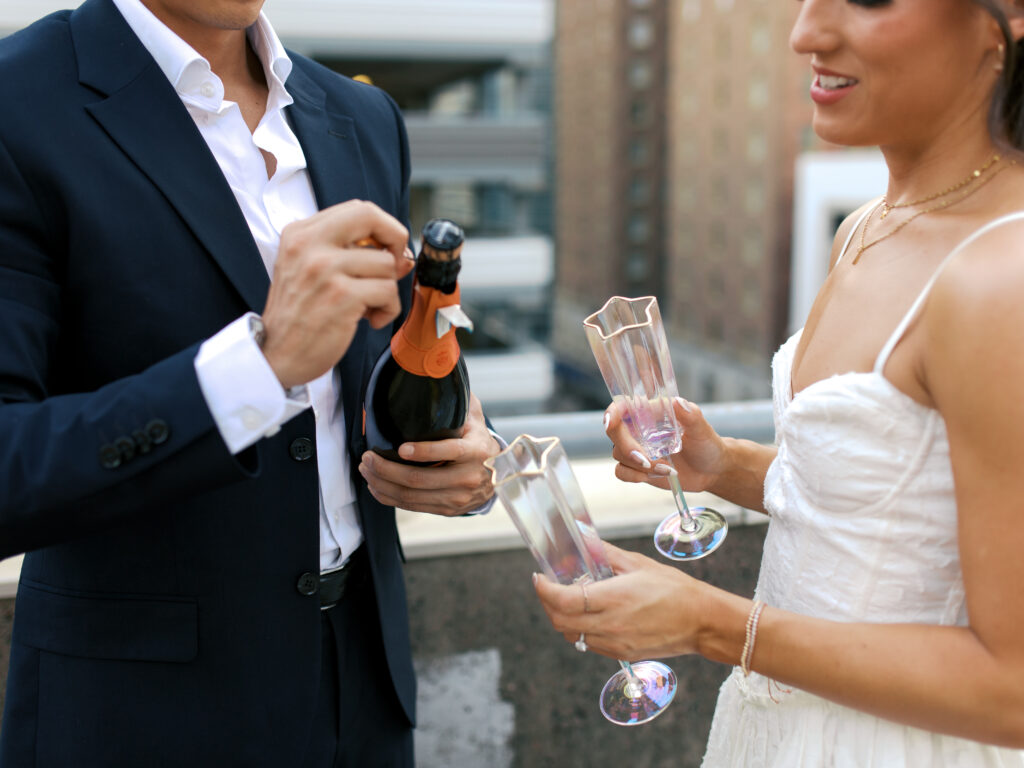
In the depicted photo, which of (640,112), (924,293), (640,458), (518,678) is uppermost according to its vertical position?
(924,293)

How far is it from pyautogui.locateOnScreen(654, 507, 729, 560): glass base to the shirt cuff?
0.67 meters

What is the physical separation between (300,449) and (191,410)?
0.28 m

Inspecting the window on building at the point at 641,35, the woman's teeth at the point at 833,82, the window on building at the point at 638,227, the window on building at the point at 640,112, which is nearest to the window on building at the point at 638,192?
the window on building at the point at 638,227

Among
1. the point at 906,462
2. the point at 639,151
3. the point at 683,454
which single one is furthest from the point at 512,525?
the point at 639,151

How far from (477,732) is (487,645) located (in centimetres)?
21

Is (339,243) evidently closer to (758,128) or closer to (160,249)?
(160,249)

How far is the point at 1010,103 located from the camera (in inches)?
43.2

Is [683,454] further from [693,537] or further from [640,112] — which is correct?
[640,112]

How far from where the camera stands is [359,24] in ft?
81.2

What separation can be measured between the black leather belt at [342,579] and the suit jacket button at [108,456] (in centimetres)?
41

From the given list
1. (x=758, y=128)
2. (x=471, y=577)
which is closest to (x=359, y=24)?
(x=758, y=128)

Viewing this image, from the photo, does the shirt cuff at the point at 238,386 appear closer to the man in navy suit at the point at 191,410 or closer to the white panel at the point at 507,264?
the man in navy suit at the point at 191,410

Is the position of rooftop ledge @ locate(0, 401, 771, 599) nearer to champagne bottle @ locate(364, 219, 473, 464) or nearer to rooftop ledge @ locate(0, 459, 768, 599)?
rooftop ledge @ locate(0, 459, 768, 599)

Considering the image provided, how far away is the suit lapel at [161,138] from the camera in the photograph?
119 centimetres
